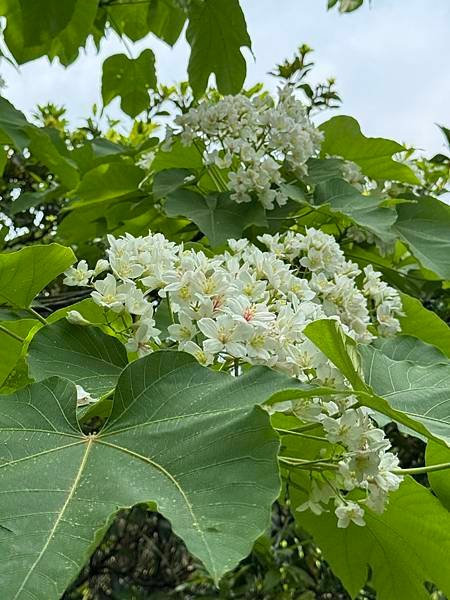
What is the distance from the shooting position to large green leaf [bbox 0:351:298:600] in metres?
0.54

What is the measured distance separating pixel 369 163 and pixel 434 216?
8.3 inches

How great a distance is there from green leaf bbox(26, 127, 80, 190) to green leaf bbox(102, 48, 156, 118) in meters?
0.33

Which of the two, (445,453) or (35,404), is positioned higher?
(35,404)

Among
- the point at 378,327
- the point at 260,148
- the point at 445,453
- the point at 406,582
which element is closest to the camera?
the point at 445,453

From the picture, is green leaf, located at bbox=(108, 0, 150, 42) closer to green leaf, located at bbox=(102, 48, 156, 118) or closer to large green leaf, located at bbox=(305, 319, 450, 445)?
green leaf, located at bbox=(102, 48, 156, 118)

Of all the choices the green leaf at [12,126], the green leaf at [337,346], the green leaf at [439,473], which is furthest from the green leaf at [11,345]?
the green leaf at [12,126]

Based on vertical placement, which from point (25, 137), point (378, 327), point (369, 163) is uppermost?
point (25, 137)

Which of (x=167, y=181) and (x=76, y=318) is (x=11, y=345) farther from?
(x=167, y=181)

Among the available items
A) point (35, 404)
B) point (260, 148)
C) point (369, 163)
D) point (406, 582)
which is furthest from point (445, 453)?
point (369, 163)

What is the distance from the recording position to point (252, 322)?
2.69 ft

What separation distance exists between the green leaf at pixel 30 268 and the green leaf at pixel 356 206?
693 mm

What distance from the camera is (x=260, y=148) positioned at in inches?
62.7

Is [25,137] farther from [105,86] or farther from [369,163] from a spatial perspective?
[369,163]

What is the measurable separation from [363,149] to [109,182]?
1.94 ft
